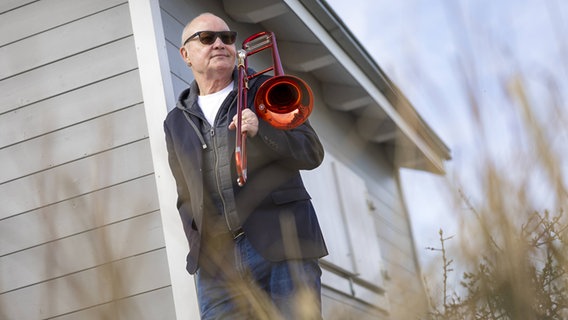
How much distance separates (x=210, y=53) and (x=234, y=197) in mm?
681

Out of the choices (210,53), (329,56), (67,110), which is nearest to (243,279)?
(210,53)

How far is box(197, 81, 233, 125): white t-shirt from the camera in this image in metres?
3.80

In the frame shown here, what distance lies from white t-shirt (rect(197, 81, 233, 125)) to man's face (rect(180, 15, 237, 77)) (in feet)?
0.24

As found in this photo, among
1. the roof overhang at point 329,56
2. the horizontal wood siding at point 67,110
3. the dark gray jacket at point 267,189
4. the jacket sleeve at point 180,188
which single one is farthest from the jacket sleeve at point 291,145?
the roof overhang at point 329,56

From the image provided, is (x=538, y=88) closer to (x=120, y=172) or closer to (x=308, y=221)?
(x=308, y=221)

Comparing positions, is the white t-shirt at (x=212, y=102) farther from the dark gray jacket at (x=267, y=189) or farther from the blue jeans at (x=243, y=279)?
the blue jeans at (x=243, y=279)

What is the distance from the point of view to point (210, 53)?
12.7 feet

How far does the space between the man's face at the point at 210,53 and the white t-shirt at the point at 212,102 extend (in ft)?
0.24

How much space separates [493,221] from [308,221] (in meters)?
2.44

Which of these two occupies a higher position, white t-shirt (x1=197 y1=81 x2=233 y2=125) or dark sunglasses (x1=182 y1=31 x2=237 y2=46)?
dark sunglasses (x1=182 y1=31 x2=237 y2=46)

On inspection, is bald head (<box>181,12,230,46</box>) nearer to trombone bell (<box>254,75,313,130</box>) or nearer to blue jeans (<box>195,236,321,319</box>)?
trombone bell (<box>254,75,313,130</box>)

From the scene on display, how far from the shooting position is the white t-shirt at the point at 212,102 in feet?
12.5

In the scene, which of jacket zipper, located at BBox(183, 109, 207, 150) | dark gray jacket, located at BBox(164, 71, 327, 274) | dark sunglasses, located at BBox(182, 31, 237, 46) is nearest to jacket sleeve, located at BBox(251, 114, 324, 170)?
dark gray jacket, located at BBox(164, 71, 327, 274)

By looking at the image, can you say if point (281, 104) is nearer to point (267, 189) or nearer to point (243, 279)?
point (267, 189)
